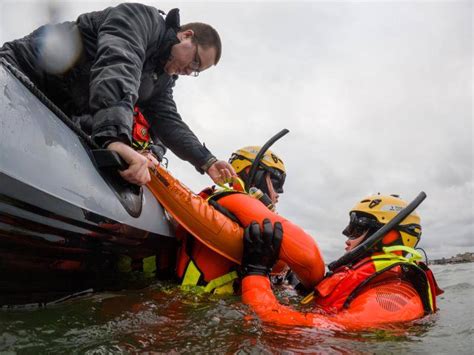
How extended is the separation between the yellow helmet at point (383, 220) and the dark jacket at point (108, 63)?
8.08 feet

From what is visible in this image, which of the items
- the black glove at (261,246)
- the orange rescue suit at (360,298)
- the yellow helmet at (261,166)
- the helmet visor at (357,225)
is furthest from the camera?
the yellow helmet at (261,166)

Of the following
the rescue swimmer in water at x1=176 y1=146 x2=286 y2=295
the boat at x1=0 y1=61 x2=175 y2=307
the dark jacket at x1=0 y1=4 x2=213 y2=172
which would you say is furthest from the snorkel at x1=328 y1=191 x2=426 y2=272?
the dark jacket at x1=0 y1=4 x2=213 y2=172

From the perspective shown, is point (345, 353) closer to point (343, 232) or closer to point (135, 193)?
point (135, 193)

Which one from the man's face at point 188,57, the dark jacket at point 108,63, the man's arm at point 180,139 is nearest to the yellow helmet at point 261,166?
the man's arm at point 180,139

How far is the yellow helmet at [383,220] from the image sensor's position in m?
3.82

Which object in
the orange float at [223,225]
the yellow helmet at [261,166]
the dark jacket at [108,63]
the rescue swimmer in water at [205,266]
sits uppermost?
the dark jacket at [108,63]

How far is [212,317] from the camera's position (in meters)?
Result: 2.47

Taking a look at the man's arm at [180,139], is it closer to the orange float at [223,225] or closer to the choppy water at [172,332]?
the orange float at [223,225]

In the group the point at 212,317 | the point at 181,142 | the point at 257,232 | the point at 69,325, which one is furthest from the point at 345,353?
the point at 181,142

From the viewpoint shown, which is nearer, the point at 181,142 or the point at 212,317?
the point at 212,317

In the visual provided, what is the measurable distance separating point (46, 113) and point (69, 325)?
44.7 inches

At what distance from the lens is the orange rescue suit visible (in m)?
2.67

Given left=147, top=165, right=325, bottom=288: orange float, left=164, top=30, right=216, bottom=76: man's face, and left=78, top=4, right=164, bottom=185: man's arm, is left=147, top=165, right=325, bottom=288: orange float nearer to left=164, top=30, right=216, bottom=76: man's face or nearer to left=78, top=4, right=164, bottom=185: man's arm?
left=78, top=4, right=164, bottom=185: man's arm

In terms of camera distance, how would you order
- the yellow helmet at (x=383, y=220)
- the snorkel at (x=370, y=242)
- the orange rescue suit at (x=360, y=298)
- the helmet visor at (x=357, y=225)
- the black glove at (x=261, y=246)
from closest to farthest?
the orange rescue suit at (x=360, y=298) < the black glove at (x=261, y=246) < the snorkel at (x=370, y=242) < the yellow helmet at (x=383, y=220) < the helmet visor at (x=357, y=225)
